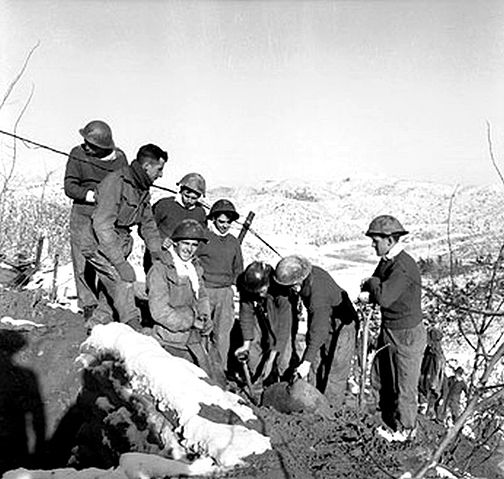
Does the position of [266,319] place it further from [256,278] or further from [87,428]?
[87,428]

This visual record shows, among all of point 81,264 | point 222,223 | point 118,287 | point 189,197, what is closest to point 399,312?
point 222,223

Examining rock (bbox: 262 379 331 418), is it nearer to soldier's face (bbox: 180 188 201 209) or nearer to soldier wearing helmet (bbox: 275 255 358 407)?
soldier wearing helmet (bbox: 275 255 358 407)

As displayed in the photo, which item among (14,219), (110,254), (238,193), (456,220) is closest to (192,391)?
(110,254)

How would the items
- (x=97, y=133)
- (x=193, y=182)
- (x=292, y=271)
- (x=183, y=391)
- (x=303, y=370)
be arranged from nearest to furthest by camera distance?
(x=183, y=391)
(x=303, y=370)
(x=292, y=271)
(x=97, y=133)
(x=193, y=182)

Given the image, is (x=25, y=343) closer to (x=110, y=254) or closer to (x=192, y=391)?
(x=110, y=254)

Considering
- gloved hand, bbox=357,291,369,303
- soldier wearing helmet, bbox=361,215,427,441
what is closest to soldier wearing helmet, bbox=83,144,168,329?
gloved hand, bbox=357,291,369,303

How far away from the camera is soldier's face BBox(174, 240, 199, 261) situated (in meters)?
6.14

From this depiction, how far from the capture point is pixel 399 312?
6105 mm

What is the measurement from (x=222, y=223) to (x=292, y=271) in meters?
1.51

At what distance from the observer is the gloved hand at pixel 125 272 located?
680cm

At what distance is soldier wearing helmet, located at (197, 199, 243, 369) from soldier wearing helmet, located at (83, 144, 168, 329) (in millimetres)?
618

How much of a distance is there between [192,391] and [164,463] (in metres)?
0.91

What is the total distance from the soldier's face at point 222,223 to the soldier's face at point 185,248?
1357 millimetres

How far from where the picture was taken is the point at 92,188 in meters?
7.20
